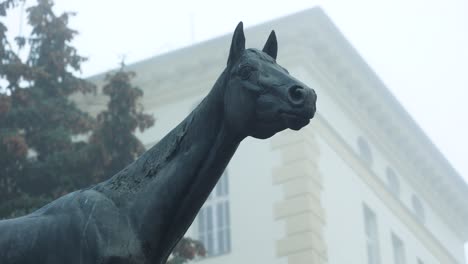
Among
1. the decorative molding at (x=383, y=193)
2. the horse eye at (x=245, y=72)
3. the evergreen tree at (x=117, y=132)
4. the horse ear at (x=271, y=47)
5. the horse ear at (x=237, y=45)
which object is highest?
the decorative molding at (x=383, y=193)

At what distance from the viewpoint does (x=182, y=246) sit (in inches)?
661

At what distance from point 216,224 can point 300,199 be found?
198cm

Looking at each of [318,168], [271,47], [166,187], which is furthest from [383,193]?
[166,187]

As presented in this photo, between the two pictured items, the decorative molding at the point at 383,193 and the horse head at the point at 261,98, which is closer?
the horse head at the point at 261,98

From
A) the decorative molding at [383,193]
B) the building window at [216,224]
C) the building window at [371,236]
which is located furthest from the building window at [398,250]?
the building window at [216,224]

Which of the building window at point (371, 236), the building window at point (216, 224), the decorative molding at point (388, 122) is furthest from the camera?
the decorative molding at point (388, 122)

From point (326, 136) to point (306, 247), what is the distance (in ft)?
11.5

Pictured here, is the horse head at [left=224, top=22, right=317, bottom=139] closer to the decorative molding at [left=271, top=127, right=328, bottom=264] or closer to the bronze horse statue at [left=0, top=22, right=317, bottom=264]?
the bronze horse statue at [left=0, top=22, right=317, bottom=264]

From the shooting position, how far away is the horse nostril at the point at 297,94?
5504 mm

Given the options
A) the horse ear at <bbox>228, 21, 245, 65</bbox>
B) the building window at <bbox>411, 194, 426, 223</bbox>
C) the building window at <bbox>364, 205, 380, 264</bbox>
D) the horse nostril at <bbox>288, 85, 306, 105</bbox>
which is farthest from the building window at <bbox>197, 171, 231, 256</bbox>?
the horse nostril at <bbox>288, 85, 306, 105</bbox>

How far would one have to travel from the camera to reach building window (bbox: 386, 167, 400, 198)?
3084 centimetres

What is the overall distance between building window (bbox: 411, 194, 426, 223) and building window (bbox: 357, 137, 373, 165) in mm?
3211

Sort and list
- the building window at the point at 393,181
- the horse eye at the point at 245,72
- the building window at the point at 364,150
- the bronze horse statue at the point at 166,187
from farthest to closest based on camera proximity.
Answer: the building window at the point at 393,181 → the building window at the point at 364,150 → the horse eye at the point at 245,72 → the bronze horse statue at the point at 166,187

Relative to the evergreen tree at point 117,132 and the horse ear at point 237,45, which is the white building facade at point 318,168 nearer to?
the evergreen tree at point 117,132
